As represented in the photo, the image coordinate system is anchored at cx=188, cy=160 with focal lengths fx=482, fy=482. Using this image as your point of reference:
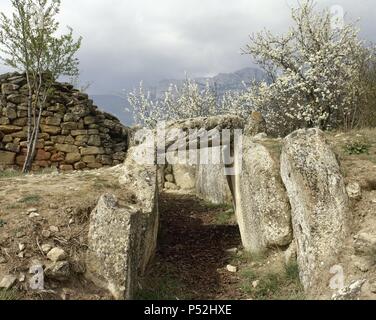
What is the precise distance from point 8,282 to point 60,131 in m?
8.88

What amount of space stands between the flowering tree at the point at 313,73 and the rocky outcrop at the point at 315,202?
7278 mm

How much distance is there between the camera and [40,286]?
591cm

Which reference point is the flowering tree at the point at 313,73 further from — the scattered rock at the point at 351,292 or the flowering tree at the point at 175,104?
the scattered rock at the point at 351,292

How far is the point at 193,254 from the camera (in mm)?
8352

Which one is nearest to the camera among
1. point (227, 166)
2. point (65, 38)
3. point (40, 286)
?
point (40, 286)

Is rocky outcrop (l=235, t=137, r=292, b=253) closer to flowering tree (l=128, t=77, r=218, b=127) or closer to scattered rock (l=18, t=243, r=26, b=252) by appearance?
scattered rock (l=18, t=243, r=26, b=252)

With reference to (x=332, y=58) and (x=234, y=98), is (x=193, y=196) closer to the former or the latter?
(x=332, y=58)

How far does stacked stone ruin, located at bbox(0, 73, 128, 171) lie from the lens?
1382cm

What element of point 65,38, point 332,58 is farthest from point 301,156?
point 332,58

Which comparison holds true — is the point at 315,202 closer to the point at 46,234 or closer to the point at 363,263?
the point at 363,263

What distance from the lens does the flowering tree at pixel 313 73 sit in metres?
14.8

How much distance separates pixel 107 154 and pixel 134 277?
27.5 ft

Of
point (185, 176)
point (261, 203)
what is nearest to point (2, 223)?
point (261, 203)

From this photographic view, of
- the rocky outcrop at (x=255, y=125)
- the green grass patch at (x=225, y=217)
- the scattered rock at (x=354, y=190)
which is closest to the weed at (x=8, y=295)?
the scattered rock at (x=354, y=190)
